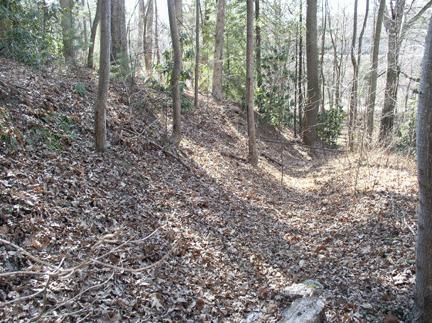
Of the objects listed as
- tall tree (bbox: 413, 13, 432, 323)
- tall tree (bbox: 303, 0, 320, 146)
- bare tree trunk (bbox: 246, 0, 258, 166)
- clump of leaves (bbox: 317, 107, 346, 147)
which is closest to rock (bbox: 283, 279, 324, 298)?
tall tree (bbox: 413, 13, 432, 323)

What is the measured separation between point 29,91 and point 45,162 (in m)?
2.23

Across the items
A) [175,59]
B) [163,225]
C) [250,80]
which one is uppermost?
[175,59]

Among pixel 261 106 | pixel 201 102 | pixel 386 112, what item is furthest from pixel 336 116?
pixel 201 102

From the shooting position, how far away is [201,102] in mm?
15727

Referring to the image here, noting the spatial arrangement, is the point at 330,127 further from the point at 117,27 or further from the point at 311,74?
the point at 117,27

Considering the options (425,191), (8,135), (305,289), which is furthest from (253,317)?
(8,135)

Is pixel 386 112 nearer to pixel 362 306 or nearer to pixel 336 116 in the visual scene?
pixel 336 116

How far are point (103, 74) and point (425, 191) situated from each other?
5.27m

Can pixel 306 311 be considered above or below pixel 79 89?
below

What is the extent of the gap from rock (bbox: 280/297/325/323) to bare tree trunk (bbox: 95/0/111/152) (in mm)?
4457

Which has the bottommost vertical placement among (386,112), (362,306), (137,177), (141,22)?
(362,306)

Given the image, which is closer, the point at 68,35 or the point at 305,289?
the point at 305,289

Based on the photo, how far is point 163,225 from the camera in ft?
13.1

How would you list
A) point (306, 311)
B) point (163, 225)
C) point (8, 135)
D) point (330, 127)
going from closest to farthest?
point (163, 225)
point (306, 311)
point (8, 135)
point (330, 127)
